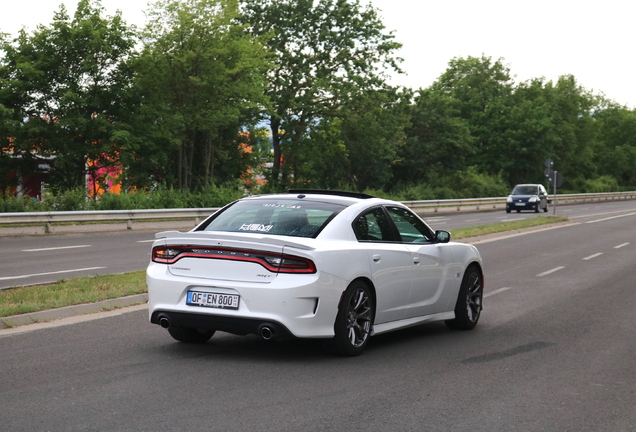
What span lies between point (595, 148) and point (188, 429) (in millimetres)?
131580

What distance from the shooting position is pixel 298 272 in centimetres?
714

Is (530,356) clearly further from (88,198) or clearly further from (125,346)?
(88,198)

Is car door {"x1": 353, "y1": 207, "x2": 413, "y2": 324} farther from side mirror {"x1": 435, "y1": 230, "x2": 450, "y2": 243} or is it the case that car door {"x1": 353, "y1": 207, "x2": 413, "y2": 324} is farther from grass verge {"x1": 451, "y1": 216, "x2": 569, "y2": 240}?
grass verge {"x1": 451, "y1": 216, "x2": 569, "y2": 240}

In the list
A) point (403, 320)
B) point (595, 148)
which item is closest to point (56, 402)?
point (403, 320)

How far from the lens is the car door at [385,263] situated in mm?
7941

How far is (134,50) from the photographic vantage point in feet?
148

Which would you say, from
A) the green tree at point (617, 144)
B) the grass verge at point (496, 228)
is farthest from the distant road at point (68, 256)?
the green tree at point (617, 144)

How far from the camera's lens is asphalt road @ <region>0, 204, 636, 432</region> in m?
5.40

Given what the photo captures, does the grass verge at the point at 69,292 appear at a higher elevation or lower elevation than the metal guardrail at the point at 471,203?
higher

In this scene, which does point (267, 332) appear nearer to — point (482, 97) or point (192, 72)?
point (192, 72)

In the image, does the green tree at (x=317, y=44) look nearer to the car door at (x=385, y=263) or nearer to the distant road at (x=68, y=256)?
the distant road at (x=68, y=256)

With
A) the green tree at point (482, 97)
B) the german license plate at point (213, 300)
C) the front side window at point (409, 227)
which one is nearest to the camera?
the german license plate at point (213, 300)

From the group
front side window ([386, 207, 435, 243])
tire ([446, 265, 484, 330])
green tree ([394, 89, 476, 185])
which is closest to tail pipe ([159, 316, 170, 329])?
front side window ([386, 207, 435, 243])

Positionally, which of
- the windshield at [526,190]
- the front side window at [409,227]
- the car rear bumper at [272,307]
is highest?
the front side window at [409,227]
